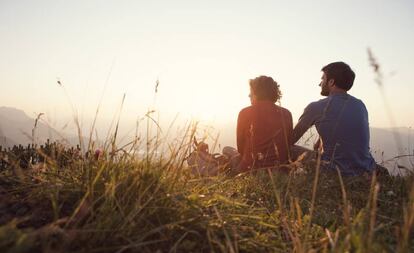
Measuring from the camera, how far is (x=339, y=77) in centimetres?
669

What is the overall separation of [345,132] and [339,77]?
0.92 m

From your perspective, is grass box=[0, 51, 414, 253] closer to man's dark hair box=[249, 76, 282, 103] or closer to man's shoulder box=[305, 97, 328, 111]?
man's shoulder box=[305, 97, 328, 111]

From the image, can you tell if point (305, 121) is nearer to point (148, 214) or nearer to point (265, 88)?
point (265, 88)

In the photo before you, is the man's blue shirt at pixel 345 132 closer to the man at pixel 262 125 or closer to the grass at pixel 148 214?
the man at pixel 262 125

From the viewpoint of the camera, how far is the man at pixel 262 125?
7.48m

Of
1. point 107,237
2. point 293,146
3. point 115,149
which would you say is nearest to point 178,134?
point 115,149

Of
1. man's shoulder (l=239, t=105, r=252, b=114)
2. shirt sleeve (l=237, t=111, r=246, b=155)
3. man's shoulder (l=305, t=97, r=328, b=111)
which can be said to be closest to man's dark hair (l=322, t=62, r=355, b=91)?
man's shoulder (l=305, t=97, r=328, b=111)

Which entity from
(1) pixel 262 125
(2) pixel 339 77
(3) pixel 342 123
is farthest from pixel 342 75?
(1) pixel 262 125

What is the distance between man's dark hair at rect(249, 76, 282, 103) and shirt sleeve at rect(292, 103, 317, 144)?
2.93ft

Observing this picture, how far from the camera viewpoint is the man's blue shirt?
6.45 m

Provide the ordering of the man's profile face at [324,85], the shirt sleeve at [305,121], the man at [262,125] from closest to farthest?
the shirt sleeve at [305,121] → the man's profile face at [324,85] → the man at [262,125]

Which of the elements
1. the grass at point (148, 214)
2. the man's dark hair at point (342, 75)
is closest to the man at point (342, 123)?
the man's dark hair at point (342, 75)

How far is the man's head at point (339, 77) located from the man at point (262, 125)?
1082 mm

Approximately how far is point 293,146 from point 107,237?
6.08 m
